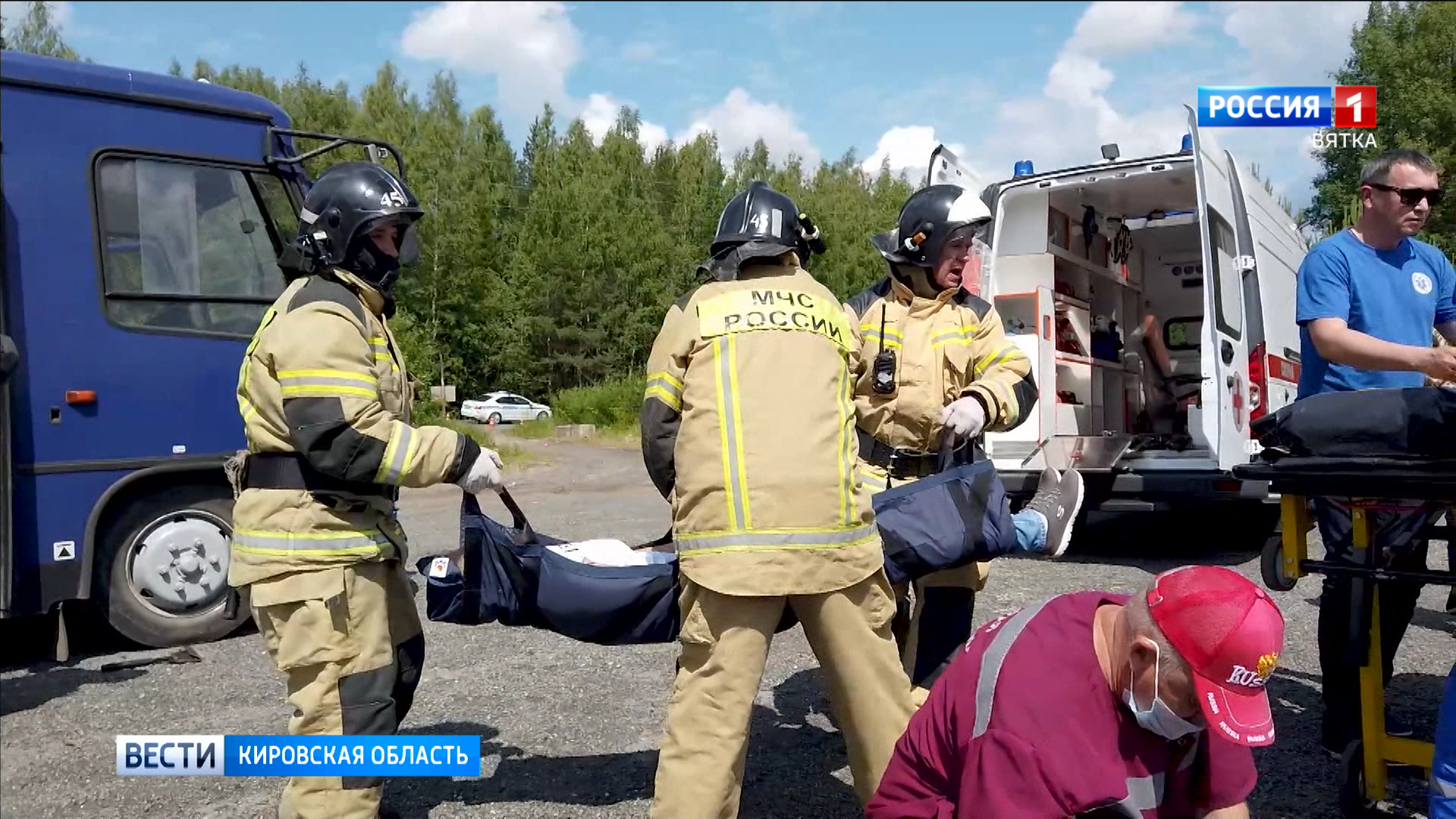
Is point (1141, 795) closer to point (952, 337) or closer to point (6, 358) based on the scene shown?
point (952, 337)

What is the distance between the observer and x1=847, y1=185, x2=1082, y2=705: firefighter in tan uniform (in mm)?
3377

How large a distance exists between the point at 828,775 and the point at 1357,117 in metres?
15.2

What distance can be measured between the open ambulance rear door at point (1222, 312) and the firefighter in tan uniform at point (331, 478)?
5.08 metres

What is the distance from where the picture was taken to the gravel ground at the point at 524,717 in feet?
11.3

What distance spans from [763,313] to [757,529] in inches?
21.9

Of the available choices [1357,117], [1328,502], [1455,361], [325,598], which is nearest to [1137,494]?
[1328,502]

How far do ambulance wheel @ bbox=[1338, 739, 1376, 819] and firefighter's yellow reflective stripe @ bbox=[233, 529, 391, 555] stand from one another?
2.92 metres

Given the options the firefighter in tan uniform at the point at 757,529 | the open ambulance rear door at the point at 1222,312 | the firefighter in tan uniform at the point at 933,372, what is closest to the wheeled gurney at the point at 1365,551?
the firefighter in tan uniform at the point at 933,372

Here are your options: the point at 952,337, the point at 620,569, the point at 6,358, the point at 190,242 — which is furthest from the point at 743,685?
the point at 190,242

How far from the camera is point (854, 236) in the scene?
1580 inches

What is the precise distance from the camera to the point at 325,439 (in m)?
2.65

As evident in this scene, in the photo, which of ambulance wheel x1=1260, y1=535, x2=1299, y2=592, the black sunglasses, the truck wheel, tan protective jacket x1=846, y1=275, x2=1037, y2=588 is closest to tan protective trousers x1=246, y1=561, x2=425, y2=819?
tan protective jacket x1=846, y1=275, x2=1037, y2=588

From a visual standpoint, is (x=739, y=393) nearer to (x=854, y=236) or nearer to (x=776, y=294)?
(x=776, y=294)

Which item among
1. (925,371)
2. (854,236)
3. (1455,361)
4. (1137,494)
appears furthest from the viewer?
(854,236)
